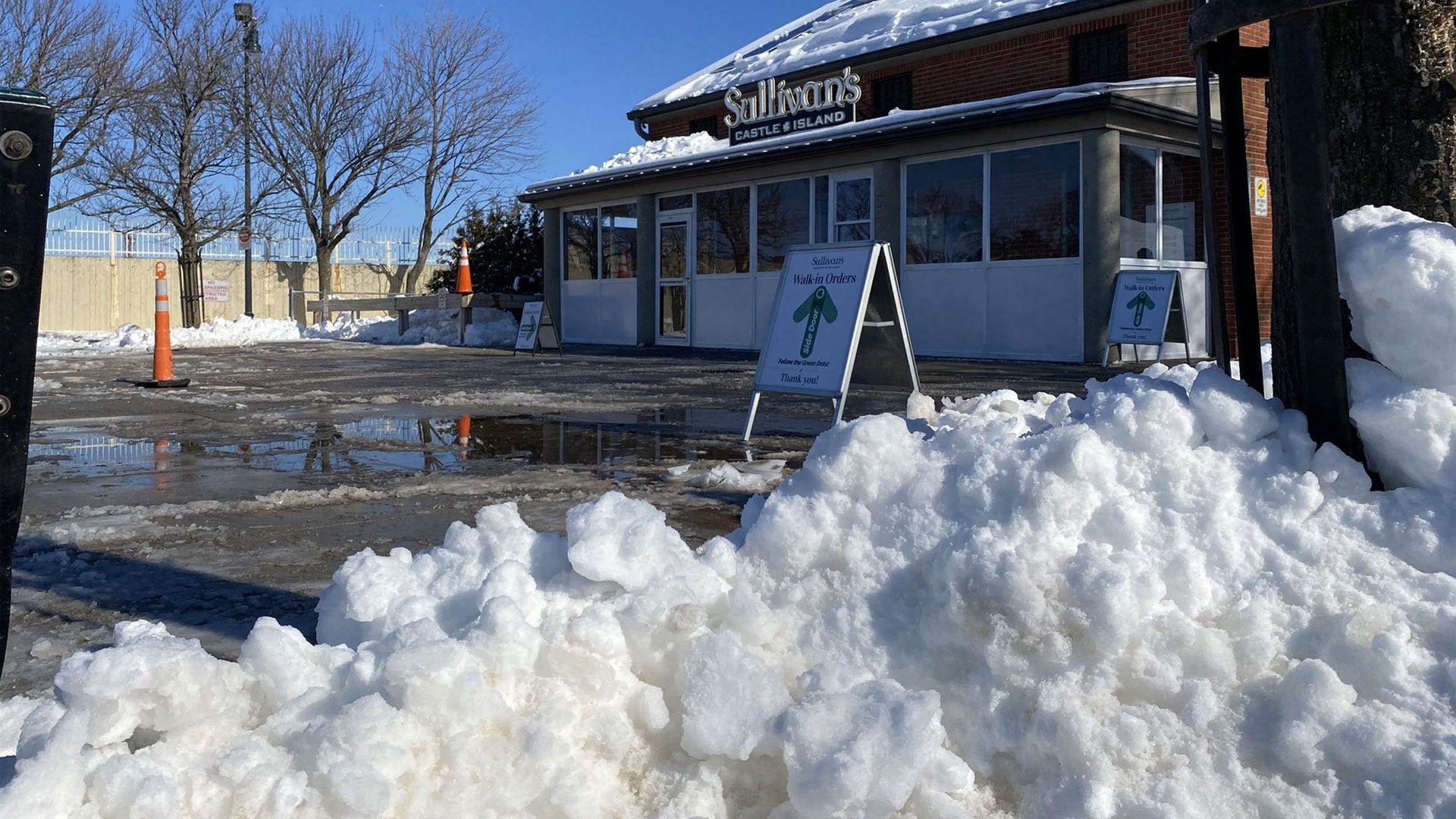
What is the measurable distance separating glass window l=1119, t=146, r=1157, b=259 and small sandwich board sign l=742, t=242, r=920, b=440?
795cm

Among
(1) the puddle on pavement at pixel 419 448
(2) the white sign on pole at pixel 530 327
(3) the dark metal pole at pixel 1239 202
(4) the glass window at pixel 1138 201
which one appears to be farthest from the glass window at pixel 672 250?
(3) the dark metal pole at pixel 1239 202

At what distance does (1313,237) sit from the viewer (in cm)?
275

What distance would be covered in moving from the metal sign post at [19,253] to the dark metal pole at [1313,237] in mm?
2537

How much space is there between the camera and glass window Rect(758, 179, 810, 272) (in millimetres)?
17469

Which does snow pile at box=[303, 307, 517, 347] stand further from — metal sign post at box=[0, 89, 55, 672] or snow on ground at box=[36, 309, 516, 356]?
metal sign post at box=[0, 89, 55, 672]

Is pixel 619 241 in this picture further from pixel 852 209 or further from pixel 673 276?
pixel 852 209

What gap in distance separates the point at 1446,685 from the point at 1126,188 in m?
12.8

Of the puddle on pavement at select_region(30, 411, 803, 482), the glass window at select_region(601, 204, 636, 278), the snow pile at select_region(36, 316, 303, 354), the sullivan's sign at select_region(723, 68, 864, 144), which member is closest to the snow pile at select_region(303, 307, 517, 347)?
the snow pile at select_region(36, 316, 303, 354)

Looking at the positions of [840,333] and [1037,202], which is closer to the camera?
[840,333]

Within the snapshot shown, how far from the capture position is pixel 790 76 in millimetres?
20281

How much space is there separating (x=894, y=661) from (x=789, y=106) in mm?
16930

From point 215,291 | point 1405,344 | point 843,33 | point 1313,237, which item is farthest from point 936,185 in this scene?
point 215,291

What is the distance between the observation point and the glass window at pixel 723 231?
730 inches

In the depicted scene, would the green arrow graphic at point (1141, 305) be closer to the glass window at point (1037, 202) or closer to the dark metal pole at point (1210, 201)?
the glass window at point (1037, 202)
